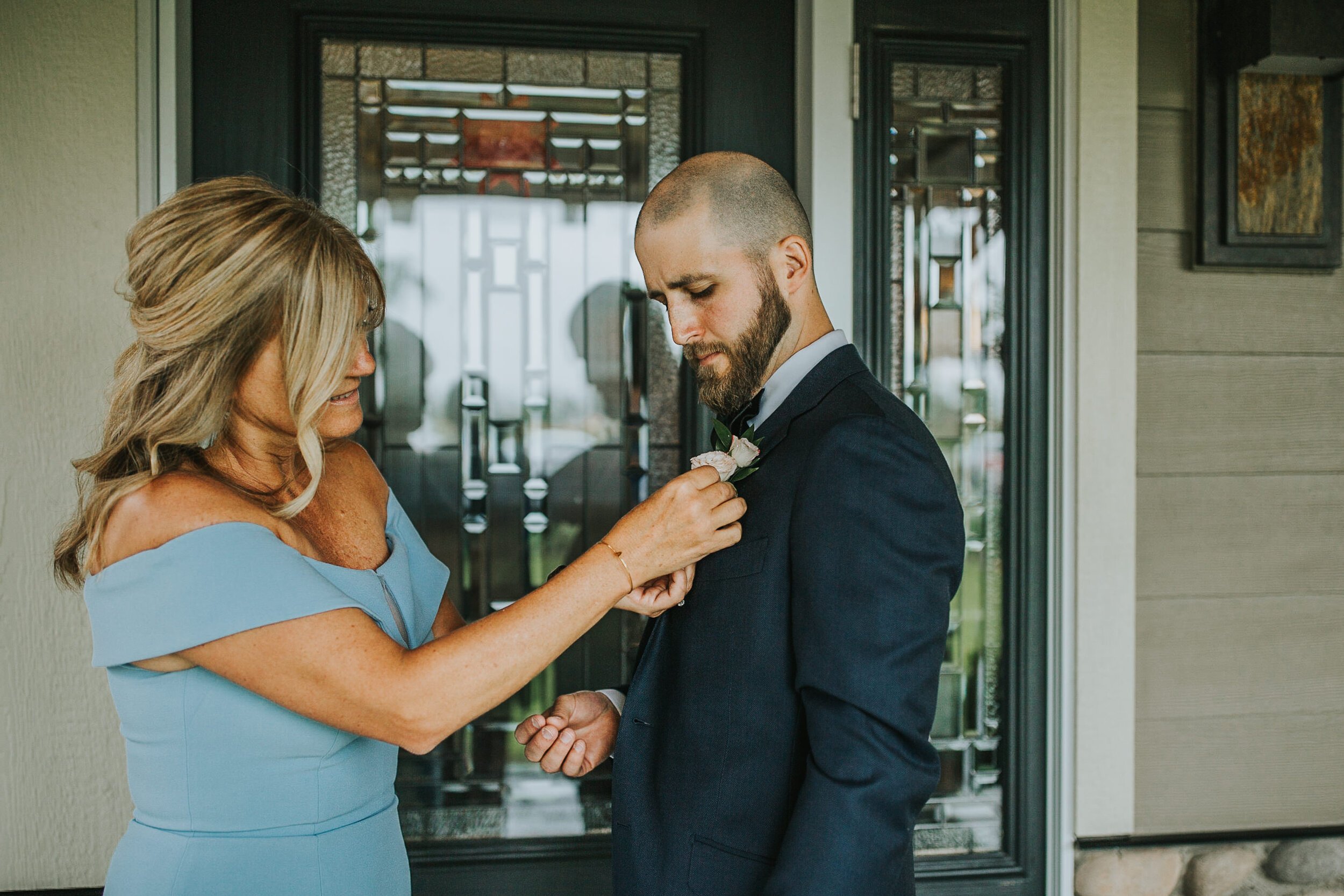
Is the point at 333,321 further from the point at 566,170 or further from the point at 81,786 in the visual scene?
the point at 81,786

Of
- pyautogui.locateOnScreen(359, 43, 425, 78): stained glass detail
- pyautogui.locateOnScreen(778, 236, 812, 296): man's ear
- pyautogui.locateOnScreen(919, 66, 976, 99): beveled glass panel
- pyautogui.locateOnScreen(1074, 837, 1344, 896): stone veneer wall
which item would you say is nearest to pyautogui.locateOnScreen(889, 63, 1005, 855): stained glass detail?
pyautogui.locateOnScreen(919, 66, 976, 99): beveled glass panel

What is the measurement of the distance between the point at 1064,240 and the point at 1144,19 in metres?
0.56

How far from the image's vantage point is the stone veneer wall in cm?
220

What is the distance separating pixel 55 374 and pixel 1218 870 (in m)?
2.85

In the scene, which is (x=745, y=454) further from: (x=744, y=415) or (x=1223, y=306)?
(x=1223, y=306)

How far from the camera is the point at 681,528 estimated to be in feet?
3.98

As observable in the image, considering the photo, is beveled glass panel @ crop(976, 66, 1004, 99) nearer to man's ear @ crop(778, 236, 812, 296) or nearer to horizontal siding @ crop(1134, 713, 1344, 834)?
man's ear @ crop(778, 236, 812, 296)

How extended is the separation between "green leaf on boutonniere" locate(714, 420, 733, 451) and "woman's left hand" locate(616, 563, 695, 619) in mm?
185

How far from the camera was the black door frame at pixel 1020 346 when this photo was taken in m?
2.16

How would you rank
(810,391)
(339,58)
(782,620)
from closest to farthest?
1. (782,620)
2. (810,391)
3. (339,58)

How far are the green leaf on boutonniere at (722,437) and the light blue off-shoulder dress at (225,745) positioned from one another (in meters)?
0.55

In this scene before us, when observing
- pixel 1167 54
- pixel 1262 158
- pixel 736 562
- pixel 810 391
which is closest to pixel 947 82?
pixel 1167 54

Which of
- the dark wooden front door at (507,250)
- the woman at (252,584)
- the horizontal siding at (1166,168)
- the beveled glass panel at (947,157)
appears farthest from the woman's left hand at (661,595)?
the horizontal siding at (1166,168)

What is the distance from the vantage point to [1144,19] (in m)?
2.18
